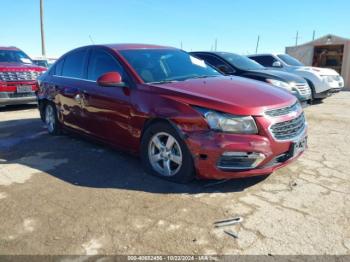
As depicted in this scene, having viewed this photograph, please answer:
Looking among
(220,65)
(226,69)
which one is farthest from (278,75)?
(220,65)

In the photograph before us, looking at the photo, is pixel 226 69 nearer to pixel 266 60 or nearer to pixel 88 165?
pixel 266 60

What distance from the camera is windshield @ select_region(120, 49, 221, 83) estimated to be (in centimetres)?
425

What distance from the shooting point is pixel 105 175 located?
4.11 m

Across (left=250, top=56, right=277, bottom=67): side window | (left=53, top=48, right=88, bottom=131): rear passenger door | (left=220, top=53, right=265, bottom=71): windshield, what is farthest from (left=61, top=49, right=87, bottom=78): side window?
(left=250, top=56, right=277, bottom=67): side window

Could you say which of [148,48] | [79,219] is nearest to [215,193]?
[79,219]

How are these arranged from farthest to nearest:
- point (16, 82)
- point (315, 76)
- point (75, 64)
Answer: point (315, 76)
point (16, 82)
point (75, 64)

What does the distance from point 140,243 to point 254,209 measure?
118 cm

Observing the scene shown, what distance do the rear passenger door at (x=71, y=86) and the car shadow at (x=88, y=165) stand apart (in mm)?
431

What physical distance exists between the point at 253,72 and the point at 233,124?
478 centimetres

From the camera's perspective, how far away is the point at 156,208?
3215 mm

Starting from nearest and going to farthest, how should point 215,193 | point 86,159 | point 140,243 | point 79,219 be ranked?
1. point 140,243
2. point 79,219
3. point 215,193
4. point 86,159

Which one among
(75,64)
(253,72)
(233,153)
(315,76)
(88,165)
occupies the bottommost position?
(88,165)

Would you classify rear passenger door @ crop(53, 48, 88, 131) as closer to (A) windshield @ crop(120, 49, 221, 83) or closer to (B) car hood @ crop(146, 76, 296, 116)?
(A) windshield @ crop(120, 49, 221, 83)

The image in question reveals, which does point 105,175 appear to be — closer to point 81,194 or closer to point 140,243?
point 81,194
